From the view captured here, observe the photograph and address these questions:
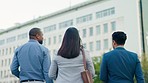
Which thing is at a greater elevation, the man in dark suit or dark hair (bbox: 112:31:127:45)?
dark hair (bbox: 112:31:127:45)

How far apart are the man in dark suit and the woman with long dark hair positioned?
327 mm

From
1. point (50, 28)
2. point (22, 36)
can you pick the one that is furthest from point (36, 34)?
point (22, 36)

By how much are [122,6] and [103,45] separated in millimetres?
6662

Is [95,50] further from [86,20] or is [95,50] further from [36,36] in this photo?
[36,36]

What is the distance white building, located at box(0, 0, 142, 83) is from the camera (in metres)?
49.4

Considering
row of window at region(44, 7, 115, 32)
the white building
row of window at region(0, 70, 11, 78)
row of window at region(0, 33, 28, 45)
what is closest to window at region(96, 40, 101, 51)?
the white building

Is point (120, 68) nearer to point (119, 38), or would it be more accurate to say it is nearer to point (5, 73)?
point (119, 38)

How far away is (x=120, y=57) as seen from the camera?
4895 mm

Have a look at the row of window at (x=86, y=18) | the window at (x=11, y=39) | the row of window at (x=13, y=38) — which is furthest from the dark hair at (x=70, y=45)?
Answer: the window at (x=11, y=39)

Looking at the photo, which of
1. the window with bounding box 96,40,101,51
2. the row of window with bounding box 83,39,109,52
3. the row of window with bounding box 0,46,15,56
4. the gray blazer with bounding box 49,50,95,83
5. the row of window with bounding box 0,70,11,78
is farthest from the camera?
the row of window with bounding box 0,46,15,56

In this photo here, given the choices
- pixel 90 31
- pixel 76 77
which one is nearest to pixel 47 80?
pixel 76 77

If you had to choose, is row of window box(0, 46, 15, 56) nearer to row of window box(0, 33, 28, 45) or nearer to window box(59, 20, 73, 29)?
row of window box(0, 33, 28, 45)

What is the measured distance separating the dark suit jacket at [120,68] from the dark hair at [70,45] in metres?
0.53

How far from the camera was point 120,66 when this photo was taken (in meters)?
4.84
